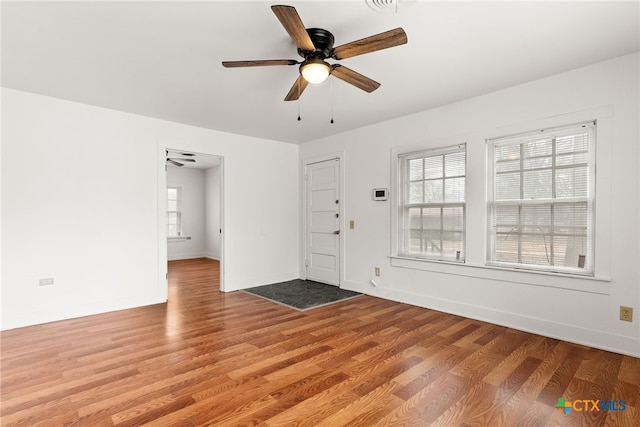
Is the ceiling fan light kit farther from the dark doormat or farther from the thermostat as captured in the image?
the dark doormat

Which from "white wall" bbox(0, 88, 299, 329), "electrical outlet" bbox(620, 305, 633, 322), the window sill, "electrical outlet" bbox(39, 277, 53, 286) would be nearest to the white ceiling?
"white wall" bbox(0, 88, 299, 329)

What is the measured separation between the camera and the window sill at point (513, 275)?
297 cm

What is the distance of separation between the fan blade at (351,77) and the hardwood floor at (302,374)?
2.33 m

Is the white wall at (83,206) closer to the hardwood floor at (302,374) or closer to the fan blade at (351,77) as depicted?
the hardwood floor at (302,374)

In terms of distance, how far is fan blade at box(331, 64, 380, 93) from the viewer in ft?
8.16

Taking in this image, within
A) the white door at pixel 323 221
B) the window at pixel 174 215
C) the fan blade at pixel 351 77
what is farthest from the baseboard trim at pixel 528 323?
the window at pixel 174 215

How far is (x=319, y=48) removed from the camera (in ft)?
7.89

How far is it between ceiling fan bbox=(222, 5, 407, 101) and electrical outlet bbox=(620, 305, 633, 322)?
294cm

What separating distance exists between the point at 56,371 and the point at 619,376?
4288mm

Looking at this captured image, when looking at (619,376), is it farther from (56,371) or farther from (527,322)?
(56,371)

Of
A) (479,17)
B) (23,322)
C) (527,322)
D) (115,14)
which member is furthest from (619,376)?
(23,322)

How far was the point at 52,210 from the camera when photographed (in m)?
3.72

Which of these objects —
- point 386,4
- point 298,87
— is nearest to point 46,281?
point 298,87

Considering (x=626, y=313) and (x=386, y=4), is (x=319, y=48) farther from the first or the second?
(x=626, y=313)
